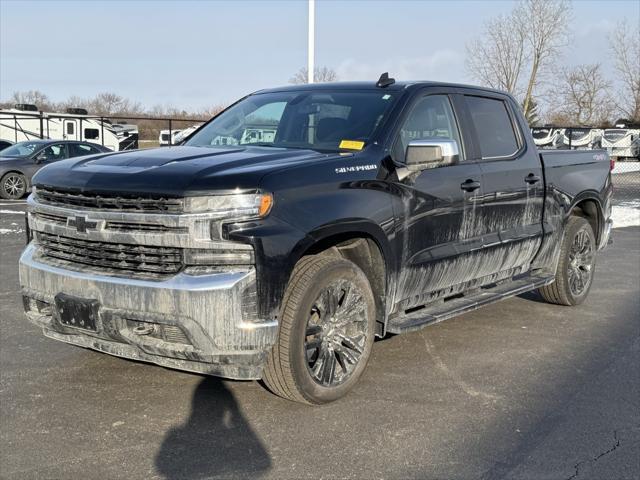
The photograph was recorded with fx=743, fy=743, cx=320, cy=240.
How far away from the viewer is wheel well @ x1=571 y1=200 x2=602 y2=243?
7.39 m

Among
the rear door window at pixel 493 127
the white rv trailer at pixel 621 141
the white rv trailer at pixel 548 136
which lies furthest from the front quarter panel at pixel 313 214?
the white rv trailer at pixel 621 141

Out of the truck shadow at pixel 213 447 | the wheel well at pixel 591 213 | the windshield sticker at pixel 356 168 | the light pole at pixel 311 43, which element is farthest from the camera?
the light pole at pixel 311 43

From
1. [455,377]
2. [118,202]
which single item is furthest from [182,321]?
[455,377]

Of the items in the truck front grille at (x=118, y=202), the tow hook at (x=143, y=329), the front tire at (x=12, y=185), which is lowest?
the front tire at (x=12, y=185)

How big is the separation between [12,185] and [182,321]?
48.8 feet

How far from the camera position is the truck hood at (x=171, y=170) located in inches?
153

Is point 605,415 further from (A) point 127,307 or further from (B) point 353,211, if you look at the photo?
(A) point 127,307

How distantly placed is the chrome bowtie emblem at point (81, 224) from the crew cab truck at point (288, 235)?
1 centimetres

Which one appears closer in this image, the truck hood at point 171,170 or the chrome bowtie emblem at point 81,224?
the truck hood at point 171,170

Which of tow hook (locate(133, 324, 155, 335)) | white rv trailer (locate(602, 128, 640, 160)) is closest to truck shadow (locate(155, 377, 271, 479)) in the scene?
tow hook (locate(133, 324, 155, 335))

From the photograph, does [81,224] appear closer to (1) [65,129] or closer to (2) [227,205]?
(2) [227,205]

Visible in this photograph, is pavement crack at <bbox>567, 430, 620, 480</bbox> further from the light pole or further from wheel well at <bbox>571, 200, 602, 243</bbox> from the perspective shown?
the light pole

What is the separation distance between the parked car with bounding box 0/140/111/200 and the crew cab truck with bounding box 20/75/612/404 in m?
12.6

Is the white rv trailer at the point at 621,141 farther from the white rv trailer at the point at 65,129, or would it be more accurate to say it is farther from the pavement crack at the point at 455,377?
the pavement crack at the point at 455,377
